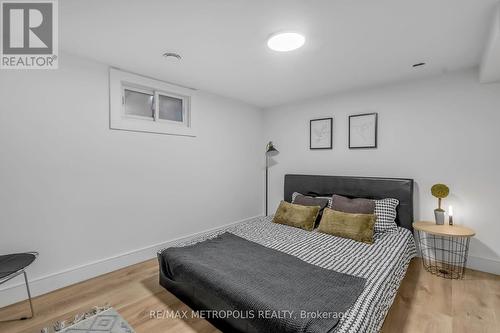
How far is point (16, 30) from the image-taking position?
6.09 feet

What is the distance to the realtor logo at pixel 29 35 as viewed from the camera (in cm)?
166

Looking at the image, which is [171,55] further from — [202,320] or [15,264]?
[202,320]

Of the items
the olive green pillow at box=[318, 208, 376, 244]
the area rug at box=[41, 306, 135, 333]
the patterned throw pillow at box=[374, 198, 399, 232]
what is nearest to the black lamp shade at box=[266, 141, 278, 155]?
the olive green pillow at box=[318, 208, 376, 244]

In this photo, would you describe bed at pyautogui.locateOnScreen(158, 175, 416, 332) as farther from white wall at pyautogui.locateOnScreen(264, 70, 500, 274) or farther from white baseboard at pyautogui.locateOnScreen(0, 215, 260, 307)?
white baseboard at pyautogui.locateOnScreen(0, 215, 260, 307)

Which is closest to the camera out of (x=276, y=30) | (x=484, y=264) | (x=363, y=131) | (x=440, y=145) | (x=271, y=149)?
(x=276, y=30)

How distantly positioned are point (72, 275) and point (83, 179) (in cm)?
97

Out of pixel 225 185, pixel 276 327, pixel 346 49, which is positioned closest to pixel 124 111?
pixel 225 185

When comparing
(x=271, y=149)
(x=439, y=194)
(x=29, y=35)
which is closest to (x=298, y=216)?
(x=271, y=149)

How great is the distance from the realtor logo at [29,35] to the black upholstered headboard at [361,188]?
11.1ft

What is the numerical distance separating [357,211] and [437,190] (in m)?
0.92

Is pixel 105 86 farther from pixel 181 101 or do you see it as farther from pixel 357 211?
pixel 357 211

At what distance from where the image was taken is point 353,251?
7.26 feet

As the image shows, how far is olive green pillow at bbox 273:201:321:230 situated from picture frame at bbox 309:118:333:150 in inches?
45.4

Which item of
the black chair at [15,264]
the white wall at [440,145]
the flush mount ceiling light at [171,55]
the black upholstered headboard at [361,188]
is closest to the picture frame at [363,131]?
the white wall at [440,145]
